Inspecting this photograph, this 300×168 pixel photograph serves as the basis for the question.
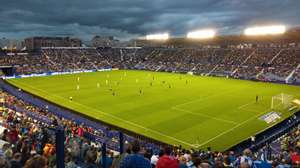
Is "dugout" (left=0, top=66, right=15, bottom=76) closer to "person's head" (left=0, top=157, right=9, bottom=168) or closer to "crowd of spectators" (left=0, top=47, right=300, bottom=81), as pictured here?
"crowd of spectators" (left=0, top=47, right=300, bottom=81)

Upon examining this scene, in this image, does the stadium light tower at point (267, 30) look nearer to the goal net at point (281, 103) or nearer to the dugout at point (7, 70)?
the goal net at point (281, 103)

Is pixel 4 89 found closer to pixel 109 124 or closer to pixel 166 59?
pixel 109 124

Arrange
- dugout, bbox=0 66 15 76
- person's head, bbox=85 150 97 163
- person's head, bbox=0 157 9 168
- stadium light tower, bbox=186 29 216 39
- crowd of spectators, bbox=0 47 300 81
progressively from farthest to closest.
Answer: stadium light tower, bbox=186 29 216 39 < dugout, bbox=0 66 15 76 < crowd of spectators, bbox=0 47 300 81 < person's head, bbox=85 150 97 163 < person's head, bbox=0 157 9 168

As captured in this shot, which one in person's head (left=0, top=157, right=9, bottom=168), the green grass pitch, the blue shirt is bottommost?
the green grass pitch

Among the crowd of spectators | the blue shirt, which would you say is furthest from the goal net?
the blue shirt

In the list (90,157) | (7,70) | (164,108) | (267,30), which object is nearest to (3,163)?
(90,157)

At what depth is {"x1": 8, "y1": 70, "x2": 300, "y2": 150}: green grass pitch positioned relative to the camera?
2892 centimetres

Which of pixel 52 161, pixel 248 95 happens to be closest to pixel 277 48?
pixel 248 95

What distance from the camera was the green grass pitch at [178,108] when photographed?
28.9m

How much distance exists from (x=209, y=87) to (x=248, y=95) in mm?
10631

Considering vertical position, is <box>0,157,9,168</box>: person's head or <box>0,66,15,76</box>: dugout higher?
<box>0,157,9,168</box>: person's head

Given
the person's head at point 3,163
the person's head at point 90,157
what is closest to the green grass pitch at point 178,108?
the person's head at point 90,157

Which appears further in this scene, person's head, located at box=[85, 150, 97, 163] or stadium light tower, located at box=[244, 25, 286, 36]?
stadium light tower, located at box=[244, 25, 286, 36]

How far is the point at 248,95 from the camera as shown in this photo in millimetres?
49500
